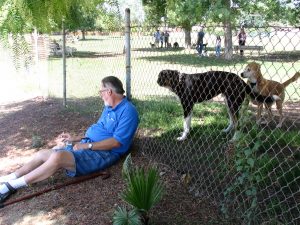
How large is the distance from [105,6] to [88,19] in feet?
2.65

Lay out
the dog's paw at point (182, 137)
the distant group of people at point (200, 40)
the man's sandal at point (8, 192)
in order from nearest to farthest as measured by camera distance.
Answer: the distant group of people at point (200, 40), the man's sandal at point (8, 192), the dog's paw at point (182, 137)

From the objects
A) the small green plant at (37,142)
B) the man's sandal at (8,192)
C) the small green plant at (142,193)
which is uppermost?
the small green plant at (142,193)

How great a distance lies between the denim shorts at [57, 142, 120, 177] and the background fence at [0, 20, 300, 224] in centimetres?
58

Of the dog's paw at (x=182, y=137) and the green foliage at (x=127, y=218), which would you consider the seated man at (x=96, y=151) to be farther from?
the green foliage at (x=127, y=218)

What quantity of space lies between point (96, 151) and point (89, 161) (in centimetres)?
14

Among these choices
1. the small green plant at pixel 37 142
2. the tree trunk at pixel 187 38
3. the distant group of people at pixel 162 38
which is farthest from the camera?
the small green plant at pixel 37 142

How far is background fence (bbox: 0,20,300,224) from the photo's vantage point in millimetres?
2986

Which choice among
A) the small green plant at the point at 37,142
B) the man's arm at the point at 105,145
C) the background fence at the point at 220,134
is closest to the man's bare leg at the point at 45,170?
the man's arm at the point at 105,145

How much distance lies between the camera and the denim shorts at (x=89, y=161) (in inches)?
168

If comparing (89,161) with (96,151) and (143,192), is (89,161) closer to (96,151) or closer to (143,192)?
(96,151)

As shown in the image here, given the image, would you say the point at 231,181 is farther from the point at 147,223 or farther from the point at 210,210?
the point at 147,223

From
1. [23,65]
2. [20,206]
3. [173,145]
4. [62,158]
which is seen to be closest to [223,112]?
[173,145]

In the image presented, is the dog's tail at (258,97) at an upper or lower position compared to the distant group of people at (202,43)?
lower

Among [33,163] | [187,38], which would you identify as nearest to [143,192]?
[187,38]
